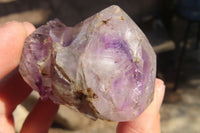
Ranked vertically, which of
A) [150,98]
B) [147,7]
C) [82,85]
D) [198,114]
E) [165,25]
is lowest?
[198,114]

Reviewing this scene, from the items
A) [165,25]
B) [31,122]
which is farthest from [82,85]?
[165,25]

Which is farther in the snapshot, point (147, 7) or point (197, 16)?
point (147, 7)

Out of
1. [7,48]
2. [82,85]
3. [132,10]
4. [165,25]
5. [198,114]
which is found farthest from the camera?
[165,25]

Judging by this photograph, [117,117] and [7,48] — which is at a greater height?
[7,48]

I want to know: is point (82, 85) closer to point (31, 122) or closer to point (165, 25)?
point (31, 122)

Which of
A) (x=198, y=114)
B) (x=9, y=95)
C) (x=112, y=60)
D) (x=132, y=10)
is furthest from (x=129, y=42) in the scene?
(x=132, y=10)

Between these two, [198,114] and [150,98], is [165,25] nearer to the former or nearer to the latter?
[198,114]

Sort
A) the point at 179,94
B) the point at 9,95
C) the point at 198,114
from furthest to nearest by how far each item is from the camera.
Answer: the point at 179,94 → the point at 198,114 → the point at 9,95
